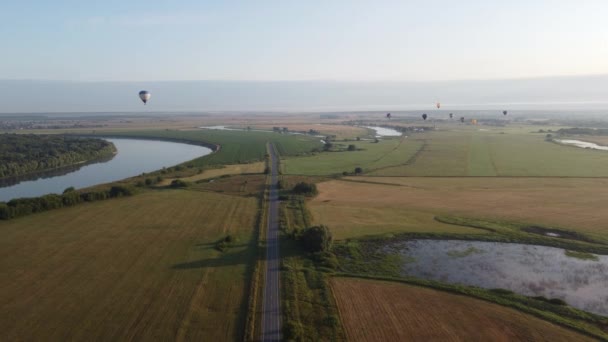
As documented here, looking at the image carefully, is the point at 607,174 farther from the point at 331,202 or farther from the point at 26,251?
the point at 26,251

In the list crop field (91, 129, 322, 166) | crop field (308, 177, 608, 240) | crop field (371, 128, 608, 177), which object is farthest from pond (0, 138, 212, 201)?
crop field (371, 128, 608, 177)

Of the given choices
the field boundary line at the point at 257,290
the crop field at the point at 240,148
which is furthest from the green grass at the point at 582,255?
the crop field at the point at 240,148

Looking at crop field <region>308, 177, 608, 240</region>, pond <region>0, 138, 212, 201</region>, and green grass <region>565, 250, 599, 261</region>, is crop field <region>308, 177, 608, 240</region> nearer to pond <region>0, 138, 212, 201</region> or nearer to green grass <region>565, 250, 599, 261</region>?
green grass <region>565, 250, 599, 261</region>

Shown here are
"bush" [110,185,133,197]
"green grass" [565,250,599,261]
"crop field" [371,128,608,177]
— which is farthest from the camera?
"crop field" [371,128,608,177]

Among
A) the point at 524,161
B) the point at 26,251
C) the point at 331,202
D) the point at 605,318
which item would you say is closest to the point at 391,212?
the point at 331,202

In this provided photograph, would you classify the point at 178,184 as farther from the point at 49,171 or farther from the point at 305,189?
the point at 49,171

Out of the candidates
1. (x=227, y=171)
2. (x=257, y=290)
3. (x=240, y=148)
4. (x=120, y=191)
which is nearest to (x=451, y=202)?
(x=257, y=290)

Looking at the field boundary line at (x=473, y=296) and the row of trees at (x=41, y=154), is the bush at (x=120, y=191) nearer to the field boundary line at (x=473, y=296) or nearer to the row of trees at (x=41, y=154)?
the field boundary line at (x=473, y=296)
